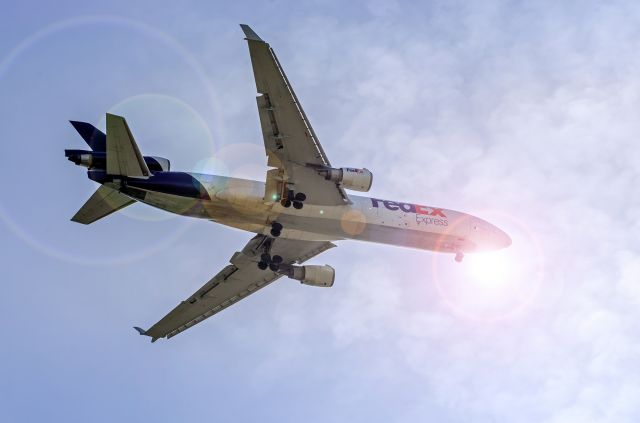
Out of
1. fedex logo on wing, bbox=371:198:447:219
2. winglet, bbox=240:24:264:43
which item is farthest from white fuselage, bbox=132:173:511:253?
winglet, bbox=240:24:264:43

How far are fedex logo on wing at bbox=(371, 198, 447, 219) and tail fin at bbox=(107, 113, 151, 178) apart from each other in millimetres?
12784

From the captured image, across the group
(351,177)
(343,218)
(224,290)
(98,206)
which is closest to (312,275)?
(343,218)

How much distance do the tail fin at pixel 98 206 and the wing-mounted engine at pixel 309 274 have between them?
1133 centimetres

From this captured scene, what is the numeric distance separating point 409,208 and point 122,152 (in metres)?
16.2

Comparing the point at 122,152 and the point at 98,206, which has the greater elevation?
the point at 122,152

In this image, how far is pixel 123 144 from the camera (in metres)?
32.2

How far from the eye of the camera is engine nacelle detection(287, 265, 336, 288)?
142 feet

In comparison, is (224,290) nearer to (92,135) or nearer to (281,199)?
(281,199)

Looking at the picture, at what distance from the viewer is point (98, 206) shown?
35844 mm

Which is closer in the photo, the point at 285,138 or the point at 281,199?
the point at 285,138

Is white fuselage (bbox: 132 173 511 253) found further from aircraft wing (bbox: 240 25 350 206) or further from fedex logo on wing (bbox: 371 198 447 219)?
aircraft wing (bbox: 240 25 350 206)

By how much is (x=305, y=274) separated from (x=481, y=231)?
10583 mm

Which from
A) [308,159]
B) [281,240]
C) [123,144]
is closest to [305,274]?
[281,240]

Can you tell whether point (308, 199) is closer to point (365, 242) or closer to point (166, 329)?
point (365, 242)
